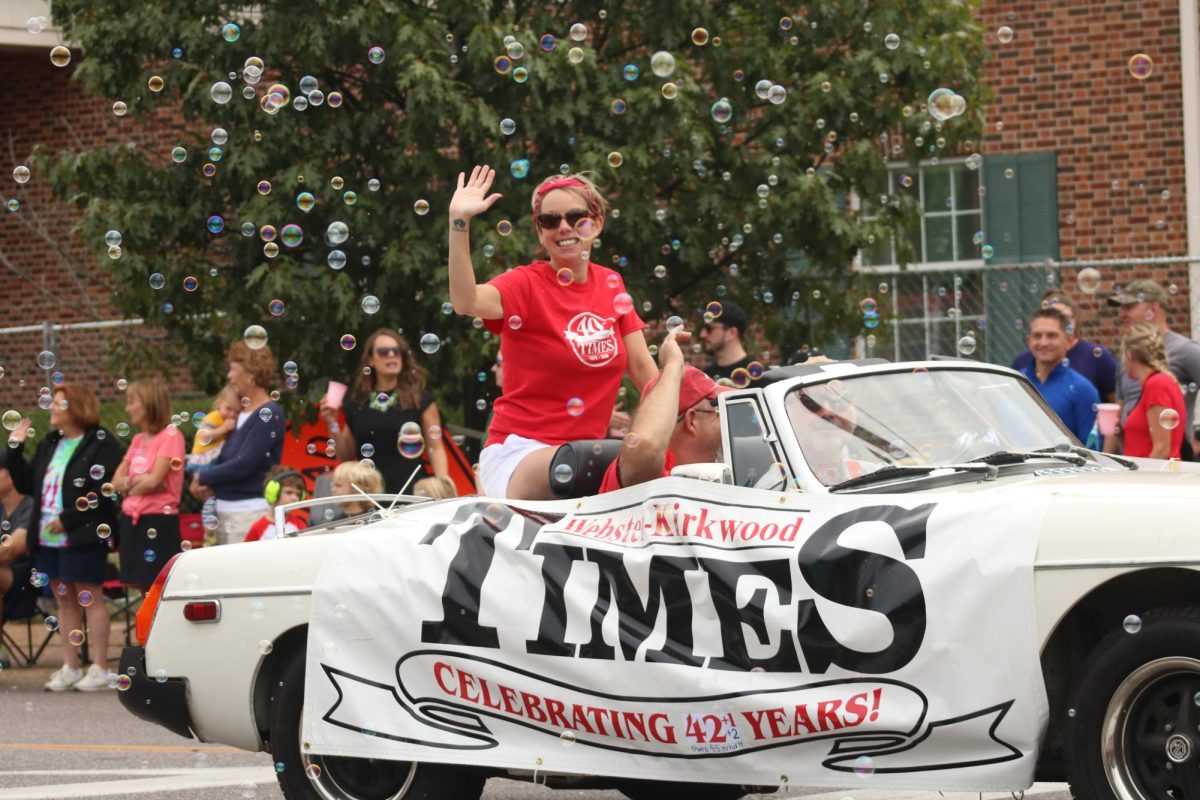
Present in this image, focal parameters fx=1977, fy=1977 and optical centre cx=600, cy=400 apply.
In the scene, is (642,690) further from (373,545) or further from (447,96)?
A: (447,96)

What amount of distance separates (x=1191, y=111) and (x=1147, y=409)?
915cm

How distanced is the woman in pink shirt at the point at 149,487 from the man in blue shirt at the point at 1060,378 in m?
5.20

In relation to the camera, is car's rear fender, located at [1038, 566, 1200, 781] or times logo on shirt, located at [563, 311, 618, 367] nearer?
car's rear fender, located at [1038, 566, 1200, 781]

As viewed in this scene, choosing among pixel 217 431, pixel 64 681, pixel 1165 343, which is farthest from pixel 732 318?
pixel 64 681

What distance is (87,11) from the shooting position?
13609 mm

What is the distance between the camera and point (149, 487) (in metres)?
12.1

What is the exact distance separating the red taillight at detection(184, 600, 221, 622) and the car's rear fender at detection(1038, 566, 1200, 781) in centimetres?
293

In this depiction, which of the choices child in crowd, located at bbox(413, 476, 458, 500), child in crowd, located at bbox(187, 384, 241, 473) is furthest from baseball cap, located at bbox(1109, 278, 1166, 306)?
child in crowd, located at bbox(187, 384, 241, 473)

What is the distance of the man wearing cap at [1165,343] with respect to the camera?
9.44m

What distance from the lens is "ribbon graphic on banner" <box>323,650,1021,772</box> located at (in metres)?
5.29

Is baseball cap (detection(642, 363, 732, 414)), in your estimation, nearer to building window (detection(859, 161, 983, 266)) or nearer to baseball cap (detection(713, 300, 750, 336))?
baseball cap (detection(713, 300, 750, 336))

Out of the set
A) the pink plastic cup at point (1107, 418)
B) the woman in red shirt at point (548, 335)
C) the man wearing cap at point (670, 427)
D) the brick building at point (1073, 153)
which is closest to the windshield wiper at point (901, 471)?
the man wearing cap at point (670, 427)

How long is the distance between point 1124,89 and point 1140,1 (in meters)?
0.79

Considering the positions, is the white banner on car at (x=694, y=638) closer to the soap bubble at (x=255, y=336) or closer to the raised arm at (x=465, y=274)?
the raised arm at (x=465, y=274)
